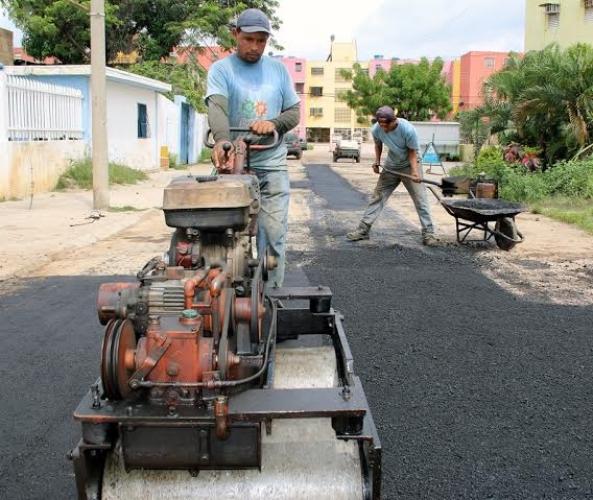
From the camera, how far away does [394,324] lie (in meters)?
5.54

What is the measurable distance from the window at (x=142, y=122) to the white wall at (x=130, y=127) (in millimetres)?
180

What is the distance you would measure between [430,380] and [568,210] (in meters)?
9.76

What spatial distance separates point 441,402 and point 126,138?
68.5 ft

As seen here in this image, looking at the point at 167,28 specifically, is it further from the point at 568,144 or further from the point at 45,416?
the point at 45,416

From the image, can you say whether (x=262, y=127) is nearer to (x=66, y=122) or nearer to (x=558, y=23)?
(x=66, y=122)

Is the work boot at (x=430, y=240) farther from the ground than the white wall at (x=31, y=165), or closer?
closer

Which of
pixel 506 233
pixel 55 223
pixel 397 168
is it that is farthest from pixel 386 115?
pixel 55 223

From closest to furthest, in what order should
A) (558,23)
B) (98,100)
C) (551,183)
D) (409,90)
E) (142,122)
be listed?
(98,100) < (551,183) < (142,122) < (558,23) < (409,90)

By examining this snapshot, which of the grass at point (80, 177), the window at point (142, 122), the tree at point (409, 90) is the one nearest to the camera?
the grass at point (80, 177)

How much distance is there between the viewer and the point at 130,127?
78.0 ft

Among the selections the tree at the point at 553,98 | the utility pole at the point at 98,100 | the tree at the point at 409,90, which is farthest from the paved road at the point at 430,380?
the tree at the point at 409,90

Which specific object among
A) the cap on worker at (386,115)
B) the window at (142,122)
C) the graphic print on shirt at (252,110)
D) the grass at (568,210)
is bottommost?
the grass at (568,210)

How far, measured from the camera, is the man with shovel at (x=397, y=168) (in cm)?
919

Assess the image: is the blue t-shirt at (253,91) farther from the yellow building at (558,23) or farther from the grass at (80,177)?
the yellow building at (558,23)
